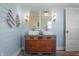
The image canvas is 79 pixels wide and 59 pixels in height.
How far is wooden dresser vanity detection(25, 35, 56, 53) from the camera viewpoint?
83.5 inches

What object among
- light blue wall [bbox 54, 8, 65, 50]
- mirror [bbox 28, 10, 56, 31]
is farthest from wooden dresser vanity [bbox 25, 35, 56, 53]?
mirror [bbox 28, 10, 56, 31]

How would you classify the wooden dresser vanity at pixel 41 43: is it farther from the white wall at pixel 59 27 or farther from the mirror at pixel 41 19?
the mirror at pixel 41 19

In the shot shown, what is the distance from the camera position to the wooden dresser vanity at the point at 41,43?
83.5 inches

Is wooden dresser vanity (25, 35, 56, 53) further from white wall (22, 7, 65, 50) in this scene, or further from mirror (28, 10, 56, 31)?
mirror (28, 10, 56, 31)

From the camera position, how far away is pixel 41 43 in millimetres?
2193

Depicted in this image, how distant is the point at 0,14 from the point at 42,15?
2.97 ft

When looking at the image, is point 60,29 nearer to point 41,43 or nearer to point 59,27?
point 59,27

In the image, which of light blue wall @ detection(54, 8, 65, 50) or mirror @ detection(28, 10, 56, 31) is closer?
light blue wall @ detection(54, 8, 65, 50)

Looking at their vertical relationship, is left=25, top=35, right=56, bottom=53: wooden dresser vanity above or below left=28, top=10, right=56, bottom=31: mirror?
below

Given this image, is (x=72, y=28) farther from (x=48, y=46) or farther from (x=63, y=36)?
(x=48, y=46)

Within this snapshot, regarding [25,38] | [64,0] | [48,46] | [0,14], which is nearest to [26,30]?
[25,38]

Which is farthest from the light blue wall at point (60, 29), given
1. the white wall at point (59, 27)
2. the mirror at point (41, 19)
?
the mirror at point (41, 19)

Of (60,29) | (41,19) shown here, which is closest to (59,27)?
(60,29)

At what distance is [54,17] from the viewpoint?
94.0 inches
